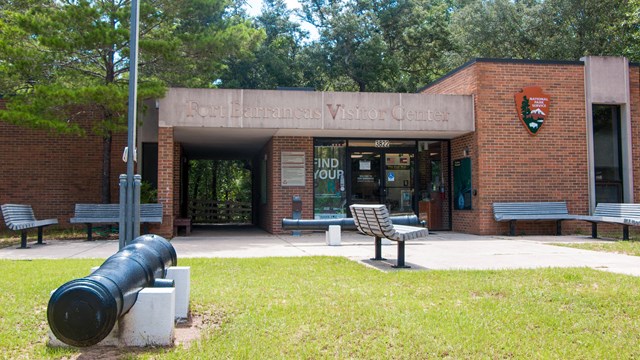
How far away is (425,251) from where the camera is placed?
10.4m

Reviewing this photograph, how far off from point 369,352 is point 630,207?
427 inches

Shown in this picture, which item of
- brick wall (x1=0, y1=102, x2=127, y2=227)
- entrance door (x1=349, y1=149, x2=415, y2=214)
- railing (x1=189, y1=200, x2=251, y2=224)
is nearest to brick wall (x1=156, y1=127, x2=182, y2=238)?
brick wall (x1=0, y1=102, x2=127, y2=227)

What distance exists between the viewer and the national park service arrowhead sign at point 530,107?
14.7 meters

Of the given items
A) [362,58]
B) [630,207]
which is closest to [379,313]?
[630,207]

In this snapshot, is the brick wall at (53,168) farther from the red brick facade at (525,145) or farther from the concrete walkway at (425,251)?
the red brick facade at (525,145)

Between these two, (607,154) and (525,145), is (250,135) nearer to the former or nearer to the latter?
(525,145)

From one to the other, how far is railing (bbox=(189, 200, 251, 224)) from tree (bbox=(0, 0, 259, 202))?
9243 millimetres

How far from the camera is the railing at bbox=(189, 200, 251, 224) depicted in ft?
82.5

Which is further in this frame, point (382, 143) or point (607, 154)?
point (382, 143)

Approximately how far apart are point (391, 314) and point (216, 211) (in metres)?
21.8

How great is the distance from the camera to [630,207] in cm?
1277

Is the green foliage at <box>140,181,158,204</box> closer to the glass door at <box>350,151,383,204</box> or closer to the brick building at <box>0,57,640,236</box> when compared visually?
the brick building at <box>0,57,640,236</box>

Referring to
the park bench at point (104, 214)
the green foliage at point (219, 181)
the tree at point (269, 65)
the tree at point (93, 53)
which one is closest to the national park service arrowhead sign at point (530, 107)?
the tree at point (93, 53)

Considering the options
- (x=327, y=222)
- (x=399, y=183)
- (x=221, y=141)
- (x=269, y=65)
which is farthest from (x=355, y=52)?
(x=327, y=222)
